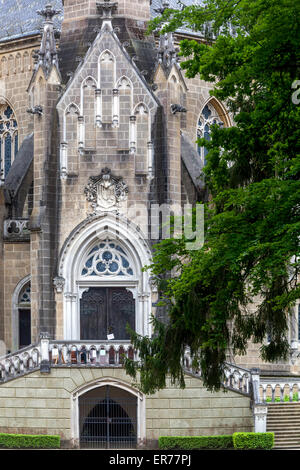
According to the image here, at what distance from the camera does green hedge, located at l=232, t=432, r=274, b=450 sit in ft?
124

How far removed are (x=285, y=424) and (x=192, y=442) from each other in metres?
3.32

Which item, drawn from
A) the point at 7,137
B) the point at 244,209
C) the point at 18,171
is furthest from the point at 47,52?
the point at 244,209

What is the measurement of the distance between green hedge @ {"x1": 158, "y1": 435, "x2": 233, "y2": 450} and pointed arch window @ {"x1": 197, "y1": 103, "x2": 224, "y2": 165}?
15036mm

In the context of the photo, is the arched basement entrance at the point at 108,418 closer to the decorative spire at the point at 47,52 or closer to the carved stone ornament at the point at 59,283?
the carved stone ornament at the point at 59,283

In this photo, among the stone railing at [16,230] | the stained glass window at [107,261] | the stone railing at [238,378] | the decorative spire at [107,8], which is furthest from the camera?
the stone railing at [16,230]

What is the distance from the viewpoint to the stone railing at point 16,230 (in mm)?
44719

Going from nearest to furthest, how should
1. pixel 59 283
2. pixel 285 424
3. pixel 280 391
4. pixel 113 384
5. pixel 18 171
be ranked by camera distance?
pixel 285 424 → pixel 113 384 → pixel 280 391 → pixel 59 283 → pixel 18 171

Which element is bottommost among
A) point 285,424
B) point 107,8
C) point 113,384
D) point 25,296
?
point 285,424

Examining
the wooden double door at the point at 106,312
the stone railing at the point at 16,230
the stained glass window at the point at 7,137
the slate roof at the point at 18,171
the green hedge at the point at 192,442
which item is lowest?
the green hedge at the point at 192,442

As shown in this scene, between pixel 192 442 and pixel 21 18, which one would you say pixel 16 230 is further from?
pixel 21 18

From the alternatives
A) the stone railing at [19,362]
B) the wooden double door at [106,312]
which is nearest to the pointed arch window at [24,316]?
the wooden double door at [106,312]

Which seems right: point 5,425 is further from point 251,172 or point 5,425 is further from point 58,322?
point 251,172

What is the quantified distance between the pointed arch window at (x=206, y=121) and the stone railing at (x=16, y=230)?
28.9ft

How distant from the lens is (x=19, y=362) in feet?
130
